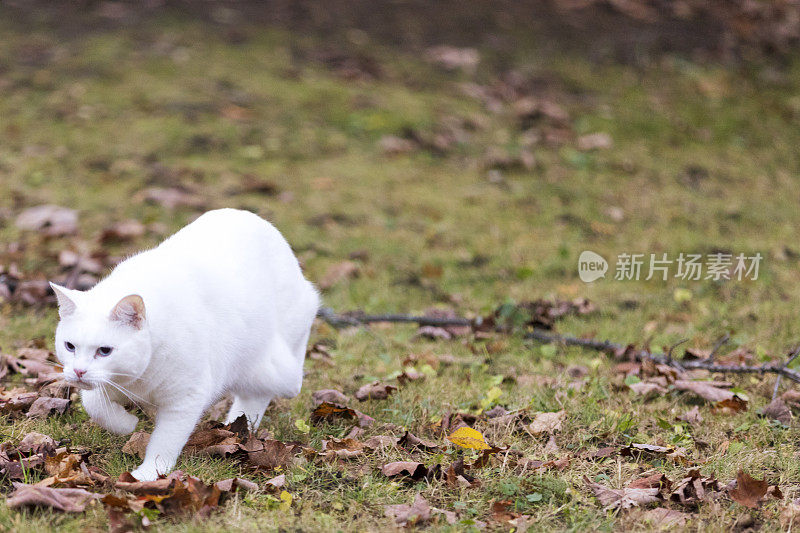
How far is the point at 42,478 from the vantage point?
2717mm

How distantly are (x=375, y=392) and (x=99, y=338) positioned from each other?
4.64 feet

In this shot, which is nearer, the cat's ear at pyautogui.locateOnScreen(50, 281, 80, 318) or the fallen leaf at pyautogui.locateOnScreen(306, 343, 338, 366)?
the cat's ear at pyautogui.locateOnScreen(50, 281, 80, 318)

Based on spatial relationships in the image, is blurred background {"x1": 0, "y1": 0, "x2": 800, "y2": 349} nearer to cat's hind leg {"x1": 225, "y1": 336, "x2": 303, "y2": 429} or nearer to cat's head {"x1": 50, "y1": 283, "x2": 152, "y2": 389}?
cat's hind leg {"x1": 225, "y1": 336, "x2": 303, "y2": 429}

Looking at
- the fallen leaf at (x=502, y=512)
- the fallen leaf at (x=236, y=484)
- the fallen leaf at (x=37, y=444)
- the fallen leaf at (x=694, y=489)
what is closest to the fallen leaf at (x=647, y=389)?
the fallen leaf at (x=694, y=489)

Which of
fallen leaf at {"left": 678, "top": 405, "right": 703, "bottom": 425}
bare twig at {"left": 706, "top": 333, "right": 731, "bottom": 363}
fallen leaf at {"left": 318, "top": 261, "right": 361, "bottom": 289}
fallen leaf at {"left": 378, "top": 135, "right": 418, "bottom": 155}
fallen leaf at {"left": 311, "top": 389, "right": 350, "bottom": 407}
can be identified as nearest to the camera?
fallen leaf at {"left": 678, "top": 405, "right": 703, "bottom": 425}

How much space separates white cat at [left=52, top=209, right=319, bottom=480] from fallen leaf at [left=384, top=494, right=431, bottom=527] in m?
0.69

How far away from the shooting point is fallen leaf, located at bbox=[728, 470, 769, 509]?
2744 mm

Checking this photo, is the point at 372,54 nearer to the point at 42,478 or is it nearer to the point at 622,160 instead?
the point at 622,160

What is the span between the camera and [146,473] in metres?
2.66

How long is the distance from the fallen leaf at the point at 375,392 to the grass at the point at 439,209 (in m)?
0.05

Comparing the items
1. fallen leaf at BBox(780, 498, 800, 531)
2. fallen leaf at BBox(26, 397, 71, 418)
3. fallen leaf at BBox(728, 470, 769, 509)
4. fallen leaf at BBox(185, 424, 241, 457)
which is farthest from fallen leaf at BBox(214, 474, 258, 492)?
fallen leaf at BBox(780, 498, 800, 531)

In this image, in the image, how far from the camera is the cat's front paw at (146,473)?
2.64m

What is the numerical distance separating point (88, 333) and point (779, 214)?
5546mm

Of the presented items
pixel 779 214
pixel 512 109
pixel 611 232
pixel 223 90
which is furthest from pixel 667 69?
pixel 223 90
